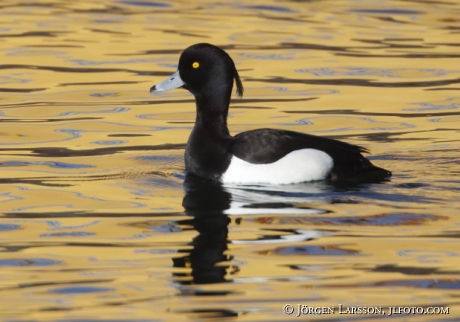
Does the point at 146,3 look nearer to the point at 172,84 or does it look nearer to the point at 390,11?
the point at 390,11

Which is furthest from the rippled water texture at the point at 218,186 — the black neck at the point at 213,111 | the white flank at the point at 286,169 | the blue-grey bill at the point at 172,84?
the blue-grey bill at the point at 172,84

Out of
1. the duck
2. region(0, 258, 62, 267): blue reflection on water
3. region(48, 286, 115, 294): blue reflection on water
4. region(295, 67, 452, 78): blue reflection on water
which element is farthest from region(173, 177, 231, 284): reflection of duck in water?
region(295, 67, 452, 78): blue reflection on water

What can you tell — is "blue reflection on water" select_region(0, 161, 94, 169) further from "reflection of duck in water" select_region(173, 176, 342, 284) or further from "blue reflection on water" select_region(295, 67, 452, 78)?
"blue reflection on water" select_region(295, 67, 452, 78)

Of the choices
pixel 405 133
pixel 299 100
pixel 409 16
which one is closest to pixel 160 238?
pixel 405 133

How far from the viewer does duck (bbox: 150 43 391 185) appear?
759 cm

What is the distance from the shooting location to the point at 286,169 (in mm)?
7625

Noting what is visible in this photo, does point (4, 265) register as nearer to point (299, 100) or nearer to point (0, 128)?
point (0, 128)

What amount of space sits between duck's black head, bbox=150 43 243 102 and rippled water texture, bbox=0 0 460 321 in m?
0.69

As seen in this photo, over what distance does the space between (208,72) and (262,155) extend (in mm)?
1032

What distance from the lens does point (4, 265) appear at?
5738mm

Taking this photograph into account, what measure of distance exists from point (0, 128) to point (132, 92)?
2165 millimetres

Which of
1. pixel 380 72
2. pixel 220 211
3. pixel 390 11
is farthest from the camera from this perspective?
pixel 390 11

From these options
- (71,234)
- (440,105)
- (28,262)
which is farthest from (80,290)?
(440,105)

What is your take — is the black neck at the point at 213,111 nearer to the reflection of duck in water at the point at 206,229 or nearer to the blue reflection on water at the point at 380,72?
the reflection of duck in water at the point at 206,229
